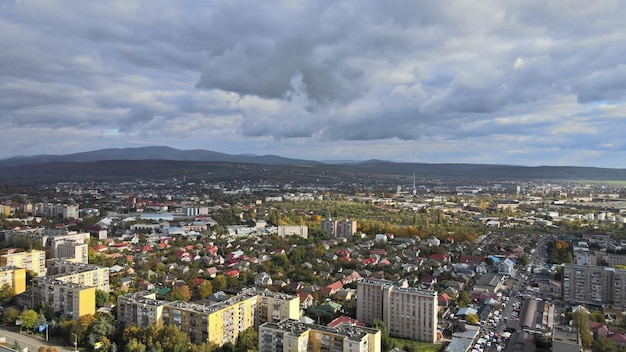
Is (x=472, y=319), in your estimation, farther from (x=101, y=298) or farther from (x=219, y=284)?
(x=101, y=298)

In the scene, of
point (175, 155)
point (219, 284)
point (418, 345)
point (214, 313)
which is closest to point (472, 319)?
point (418, 345)

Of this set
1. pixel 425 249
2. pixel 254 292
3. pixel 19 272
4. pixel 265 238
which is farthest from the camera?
pixel 265 238

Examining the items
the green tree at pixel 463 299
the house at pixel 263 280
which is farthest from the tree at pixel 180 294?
the green tree at pixel 463 299

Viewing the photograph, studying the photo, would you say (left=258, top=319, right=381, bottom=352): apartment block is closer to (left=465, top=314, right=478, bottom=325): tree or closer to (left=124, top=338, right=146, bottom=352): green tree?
(left=124, top=338, right=146, bottom=352): green tree

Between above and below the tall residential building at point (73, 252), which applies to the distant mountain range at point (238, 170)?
above

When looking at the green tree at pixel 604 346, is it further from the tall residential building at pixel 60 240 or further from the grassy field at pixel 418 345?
the tall residential building at pixel 60 240

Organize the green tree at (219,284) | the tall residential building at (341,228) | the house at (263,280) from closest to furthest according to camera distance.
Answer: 1. the green tree at (219,284)
2. the house at (263,280)
3. the tall residential building at (341,228)

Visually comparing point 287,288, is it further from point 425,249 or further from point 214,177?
point 214,177

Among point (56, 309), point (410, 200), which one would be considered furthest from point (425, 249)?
point (410, 200)
